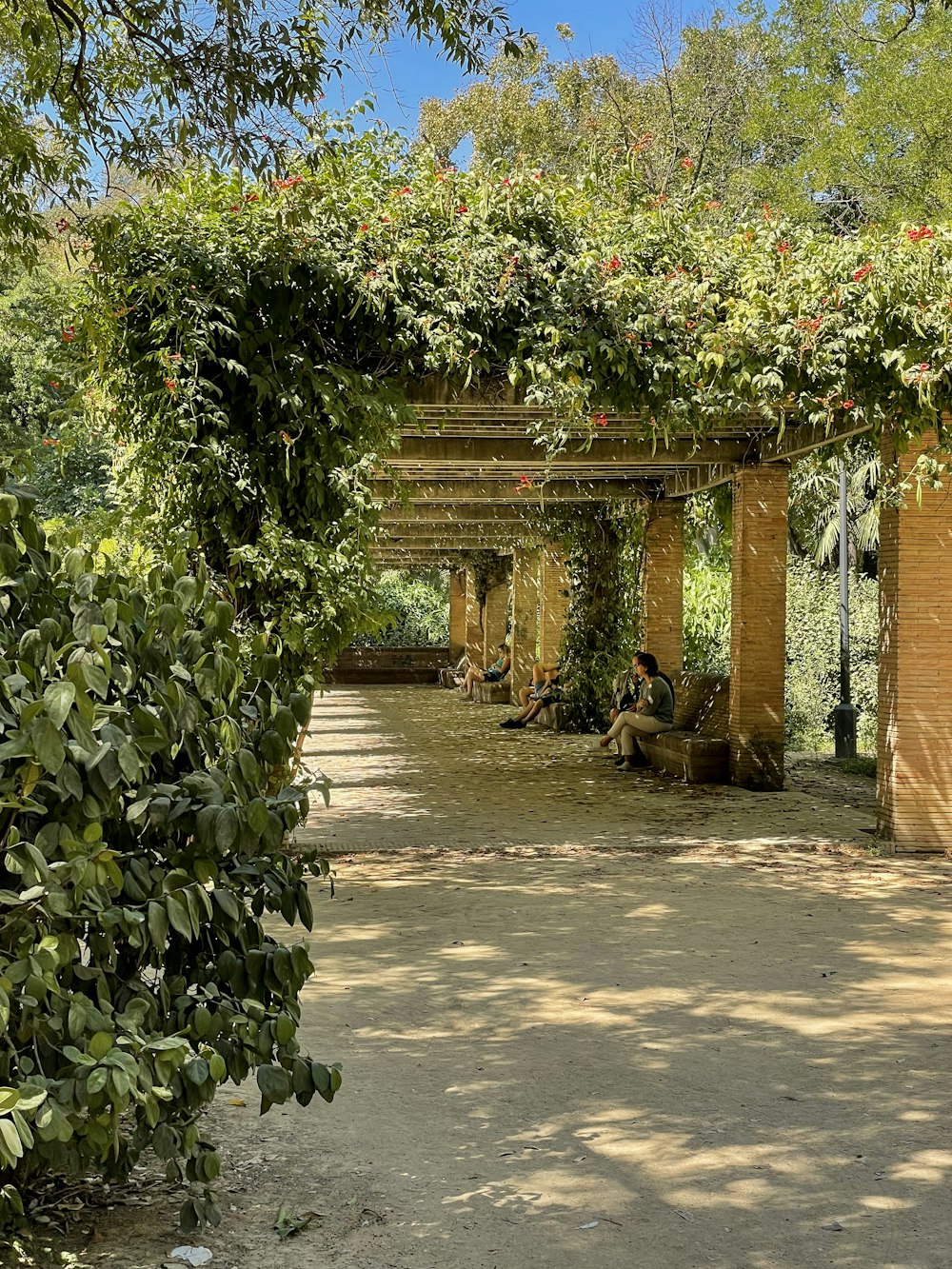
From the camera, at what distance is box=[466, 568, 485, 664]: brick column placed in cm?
3162

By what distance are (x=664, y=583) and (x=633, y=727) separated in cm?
282

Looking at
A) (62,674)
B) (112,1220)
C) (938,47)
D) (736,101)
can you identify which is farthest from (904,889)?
(736,101)

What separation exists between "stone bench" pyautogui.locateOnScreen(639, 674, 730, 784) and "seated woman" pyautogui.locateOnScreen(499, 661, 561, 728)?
3.91 metres

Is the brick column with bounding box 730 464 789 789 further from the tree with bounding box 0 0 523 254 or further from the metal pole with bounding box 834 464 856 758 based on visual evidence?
the tree with bounding box 0 0 523 254

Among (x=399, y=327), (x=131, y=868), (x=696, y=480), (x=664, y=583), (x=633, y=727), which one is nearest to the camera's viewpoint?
(x=131, y=868)

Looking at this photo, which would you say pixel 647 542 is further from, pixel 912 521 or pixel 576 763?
pixel 912 521

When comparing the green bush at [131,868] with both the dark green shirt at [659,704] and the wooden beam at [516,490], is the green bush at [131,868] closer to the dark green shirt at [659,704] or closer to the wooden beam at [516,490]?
the dark green shirt at [659,704]

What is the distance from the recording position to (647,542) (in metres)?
17.0

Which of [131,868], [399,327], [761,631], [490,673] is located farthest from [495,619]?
[131,868]

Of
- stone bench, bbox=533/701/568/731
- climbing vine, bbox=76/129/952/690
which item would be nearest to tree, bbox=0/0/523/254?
climbing vine, bbox=76/129/952/690

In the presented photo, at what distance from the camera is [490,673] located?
2658cm

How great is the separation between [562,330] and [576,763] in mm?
7627

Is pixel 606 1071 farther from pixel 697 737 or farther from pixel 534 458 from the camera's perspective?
pixel 534 458

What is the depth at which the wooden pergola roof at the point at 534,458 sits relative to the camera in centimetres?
1027
